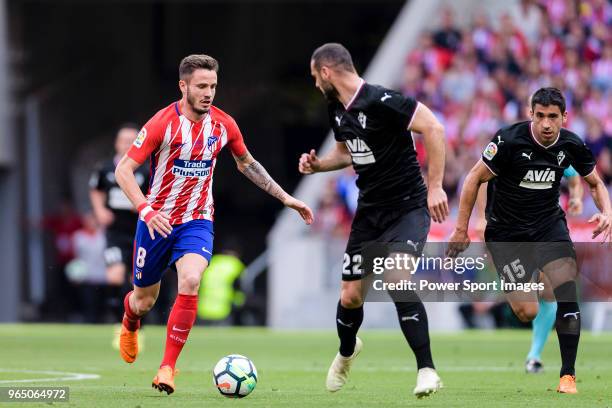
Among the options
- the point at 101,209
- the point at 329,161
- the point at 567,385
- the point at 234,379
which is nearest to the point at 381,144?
the point at 329,161

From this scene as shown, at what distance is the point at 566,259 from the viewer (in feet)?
32.1

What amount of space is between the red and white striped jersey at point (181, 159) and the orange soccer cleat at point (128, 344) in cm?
145

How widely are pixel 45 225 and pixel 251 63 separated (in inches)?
247

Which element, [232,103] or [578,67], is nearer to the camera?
[578,67]

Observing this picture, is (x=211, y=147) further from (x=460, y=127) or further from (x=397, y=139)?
(x=460, y=127)

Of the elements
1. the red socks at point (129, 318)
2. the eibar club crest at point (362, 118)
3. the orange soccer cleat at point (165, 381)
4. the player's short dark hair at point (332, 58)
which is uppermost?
the player's short dark hair at point (332, 58)

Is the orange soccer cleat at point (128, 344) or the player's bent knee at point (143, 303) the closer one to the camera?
the player's bent knee at point (143, 303)

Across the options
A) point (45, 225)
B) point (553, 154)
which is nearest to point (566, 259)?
point (553, 154)

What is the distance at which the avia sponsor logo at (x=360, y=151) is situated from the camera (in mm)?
9055

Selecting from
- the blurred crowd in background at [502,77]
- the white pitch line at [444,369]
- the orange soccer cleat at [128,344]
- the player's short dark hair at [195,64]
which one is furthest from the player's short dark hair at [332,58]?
the blurred crowd in background at [502,77]

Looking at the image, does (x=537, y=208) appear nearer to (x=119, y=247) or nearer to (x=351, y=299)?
(x=351, y=299)

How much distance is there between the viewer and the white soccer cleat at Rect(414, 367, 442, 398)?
831 centimetres

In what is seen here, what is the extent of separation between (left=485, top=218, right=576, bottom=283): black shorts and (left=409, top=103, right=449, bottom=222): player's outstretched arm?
158 centimetres

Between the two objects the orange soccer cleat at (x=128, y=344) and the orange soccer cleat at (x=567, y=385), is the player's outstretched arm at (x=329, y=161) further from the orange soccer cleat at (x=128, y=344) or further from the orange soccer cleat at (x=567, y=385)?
the orange soccer cleat at (x=567, y=385)
